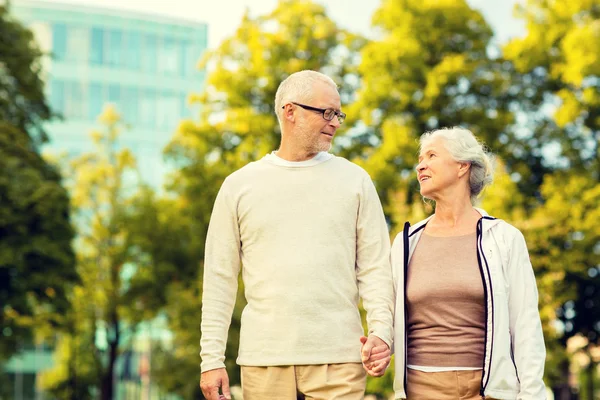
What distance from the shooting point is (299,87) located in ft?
17.3

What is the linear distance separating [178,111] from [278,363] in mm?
50868

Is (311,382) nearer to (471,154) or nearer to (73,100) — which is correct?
(471,154)

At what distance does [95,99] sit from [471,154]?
49.9 m

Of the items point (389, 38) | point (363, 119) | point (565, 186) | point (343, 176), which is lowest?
→ point (343, 176)

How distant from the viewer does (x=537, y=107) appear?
28.3 m

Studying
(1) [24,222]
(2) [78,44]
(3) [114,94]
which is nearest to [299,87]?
(1) [24,222]

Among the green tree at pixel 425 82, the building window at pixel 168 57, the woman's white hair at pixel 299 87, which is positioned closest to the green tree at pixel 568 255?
the green tree at pixel 425 82

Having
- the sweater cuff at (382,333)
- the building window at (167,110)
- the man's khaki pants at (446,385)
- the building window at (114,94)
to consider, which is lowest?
the man's khaki pants at (446,385)

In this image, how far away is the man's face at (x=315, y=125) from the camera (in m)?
5.20

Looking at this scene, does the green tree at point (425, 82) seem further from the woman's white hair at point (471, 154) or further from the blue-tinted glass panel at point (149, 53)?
the blue-tinted glass panel at point (149, 53)

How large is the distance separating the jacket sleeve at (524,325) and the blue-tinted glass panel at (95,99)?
4984 cm

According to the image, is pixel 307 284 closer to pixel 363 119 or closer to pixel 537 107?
pixel 363 119

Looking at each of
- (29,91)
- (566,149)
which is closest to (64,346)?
(29,91)

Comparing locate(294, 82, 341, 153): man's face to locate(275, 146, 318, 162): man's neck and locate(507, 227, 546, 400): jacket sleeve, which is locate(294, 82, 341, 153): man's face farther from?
locate(507, 227, 546, 400): jacket sleeve
